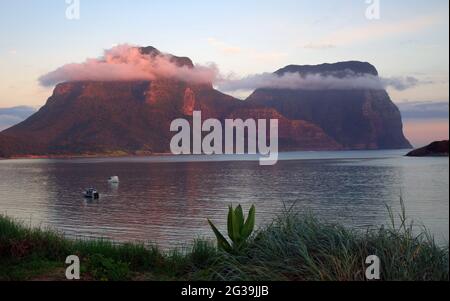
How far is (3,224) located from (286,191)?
5552 centimetres

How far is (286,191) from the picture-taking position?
65.1m

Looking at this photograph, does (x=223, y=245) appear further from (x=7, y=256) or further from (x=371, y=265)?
(x=7, y=256)

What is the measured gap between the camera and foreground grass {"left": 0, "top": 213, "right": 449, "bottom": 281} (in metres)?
7.59

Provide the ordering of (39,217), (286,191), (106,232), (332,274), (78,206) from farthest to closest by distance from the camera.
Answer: (286,191) → (78,206) → (39,217) → (106,232) → (332,274)

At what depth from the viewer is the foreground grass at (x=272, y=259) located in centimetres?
759

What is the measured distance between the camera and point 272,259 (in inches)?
317

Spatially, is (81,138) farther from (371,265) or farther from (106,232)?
(371,265)

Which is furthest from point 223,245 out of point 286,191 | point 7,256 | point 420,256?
point 286,191

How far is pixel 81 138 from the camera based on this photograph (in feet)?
650
